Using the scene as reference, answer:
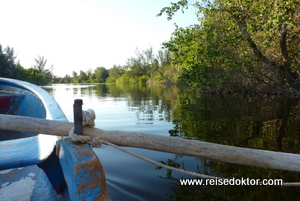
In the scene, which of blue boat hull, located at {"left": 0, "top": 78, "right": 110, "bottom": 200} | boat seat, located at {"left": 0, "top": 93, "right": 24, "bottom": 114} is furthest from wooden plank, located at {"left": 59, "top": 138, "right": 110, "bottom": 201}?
boat seat, located at {"left": 0, "top": 93, "right": 24, "bottom": 114}

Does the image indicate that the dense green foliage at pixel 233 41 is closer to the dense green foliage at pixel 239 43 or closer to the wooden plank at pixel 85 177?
the dense green foliage at pixel 239 43

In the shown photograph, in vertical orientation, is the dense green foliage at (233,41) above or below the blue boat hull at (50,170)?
above

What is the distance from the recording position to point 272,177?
287 cm

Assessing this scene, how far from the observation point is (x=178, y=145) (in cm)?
153

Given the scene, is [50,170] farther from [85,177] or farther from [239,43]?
[239,43]

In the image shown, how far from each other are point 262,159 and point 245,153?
10cm

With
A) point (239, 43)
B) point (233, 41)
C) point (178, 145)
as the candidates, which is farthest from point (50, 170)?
point (239, 43)

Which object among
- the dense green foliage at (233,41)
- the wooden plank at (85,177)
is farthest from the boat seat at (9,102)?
the dense green foliage at (233,41)

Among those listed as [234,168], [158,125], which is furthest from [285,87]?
[234,168]

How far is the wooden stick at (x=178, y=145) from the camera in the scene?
140 centimetres

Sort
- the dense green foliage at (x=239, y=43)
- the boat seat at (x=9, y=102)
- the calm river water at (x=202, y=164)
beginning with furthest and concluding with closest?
the dense green foliage at (x=239, y=43), the boat seat at (x=9, y=102), the calm river water at (x=202, y=164)

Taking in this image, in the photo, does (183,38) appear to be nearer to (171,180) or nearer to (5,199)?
(171,180)

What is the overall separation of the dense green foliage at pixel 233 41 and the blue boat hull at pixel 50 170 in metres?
8.47

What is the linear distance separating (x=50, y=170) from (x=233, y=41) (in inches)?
373
